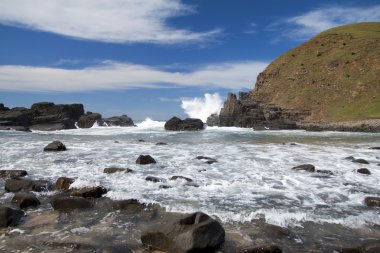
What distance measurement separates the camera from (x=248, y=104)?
2913 inches

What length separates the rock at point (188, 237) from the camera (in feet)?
24.3

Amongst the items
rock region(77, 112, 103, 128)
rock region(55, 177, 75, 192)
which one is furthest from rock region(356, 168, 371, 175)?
rock region(77, 112, 103, 128)

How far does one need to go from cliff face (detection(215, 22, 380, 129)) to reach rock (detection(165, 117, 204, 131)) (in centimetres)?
1252

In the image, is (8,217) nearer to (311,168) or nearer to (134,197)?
(134,197)

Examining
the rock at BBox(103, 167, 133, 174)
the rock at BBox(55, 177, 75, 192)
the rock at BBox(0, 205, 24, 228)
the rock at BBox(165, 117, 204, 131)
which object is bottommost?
the rock at BBox(0, 205, 24, 228)

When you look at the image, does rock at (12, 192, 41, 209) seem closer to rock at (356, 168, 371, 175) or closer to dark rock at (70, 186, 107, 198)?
dark rock at (70, 186, 107, 198)

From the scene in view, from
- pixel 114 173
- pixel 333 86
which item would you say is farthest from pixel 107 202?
pixel 333 86

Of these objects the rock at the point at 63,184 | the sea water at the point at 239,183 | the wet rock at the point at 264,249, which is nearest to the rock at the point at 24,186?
the rock at the point at 63,184

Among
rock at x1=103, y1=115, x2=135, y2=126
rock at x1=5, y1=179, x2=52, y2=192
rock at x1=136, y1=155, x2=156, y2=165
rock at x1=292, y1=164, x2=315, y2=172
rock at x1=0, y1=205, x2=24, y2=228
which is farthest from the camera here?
rock at x1=103, y1=115, x2=135, y2=126

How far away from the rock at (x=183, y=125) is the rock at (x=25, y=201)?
4808 centimetres

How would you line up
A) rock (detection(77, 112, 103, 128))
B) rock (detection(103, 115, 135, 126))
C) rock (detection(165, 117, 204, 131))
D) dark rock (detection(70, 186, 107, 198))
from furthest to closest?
rock (detection(103, 115, 135, 126)) → rock (detection(77, 112, 103, 128)) → rock (detection(165, 117, 204, 131)) → dark rock (detection(70, 186, 107, 198))

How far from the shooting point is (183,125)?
6000 centimetres

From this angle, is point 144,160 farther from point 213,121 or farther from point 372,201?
point 213,121

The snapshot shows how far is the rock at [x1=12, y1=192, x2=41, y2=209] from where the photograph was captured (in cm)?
1069
